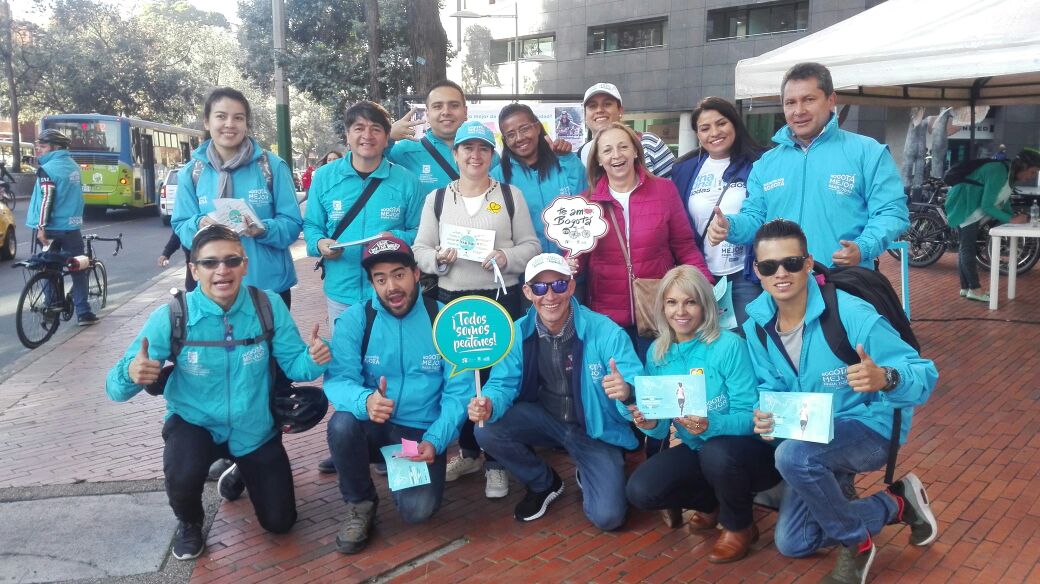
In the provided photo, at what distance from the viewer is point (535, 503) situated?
4.05 metres

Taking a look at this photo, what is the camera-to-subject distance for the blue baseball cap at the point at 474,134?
13.8ft

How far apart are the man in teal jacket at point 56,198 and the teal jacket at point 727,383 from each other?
7.41 meters

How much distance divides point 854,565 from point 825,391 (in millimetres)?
692

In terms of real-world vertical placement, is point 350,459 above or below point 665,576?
above

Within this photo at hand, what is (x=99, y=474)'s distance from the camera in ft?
15.5

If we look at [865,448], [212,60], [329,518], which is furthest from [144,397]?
[212,60]

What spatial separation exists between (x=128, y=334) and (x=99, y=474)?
4.37 m

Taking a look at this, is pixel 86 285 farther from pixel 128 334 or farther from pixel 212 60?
pixel 212 60

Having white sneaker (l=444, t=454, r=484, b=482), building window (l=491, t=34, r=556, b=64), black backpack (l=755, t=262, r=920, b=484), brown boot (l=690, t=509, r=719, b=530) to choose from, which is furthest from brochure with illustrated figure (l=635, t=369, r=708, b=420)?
building window (l=491, t=34, r=556, b=64)

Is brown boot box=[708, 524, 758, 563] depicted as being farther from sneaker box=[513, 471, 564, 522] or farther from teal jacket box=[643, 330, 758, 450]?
sneaker box=[513, 471, 564, 522]

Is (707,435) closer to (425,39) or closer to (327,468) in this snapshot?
(327,468)

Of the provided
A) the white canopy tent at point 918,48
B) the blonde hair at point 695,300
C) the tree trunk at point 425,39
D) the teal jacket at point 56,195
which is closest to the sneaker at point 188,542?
the blonde hair at point 695,300

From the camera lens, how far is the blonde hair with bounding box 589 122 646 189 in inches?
167

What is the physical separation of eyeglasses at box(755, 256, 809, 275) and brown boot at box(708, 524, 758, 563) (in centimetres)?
115
